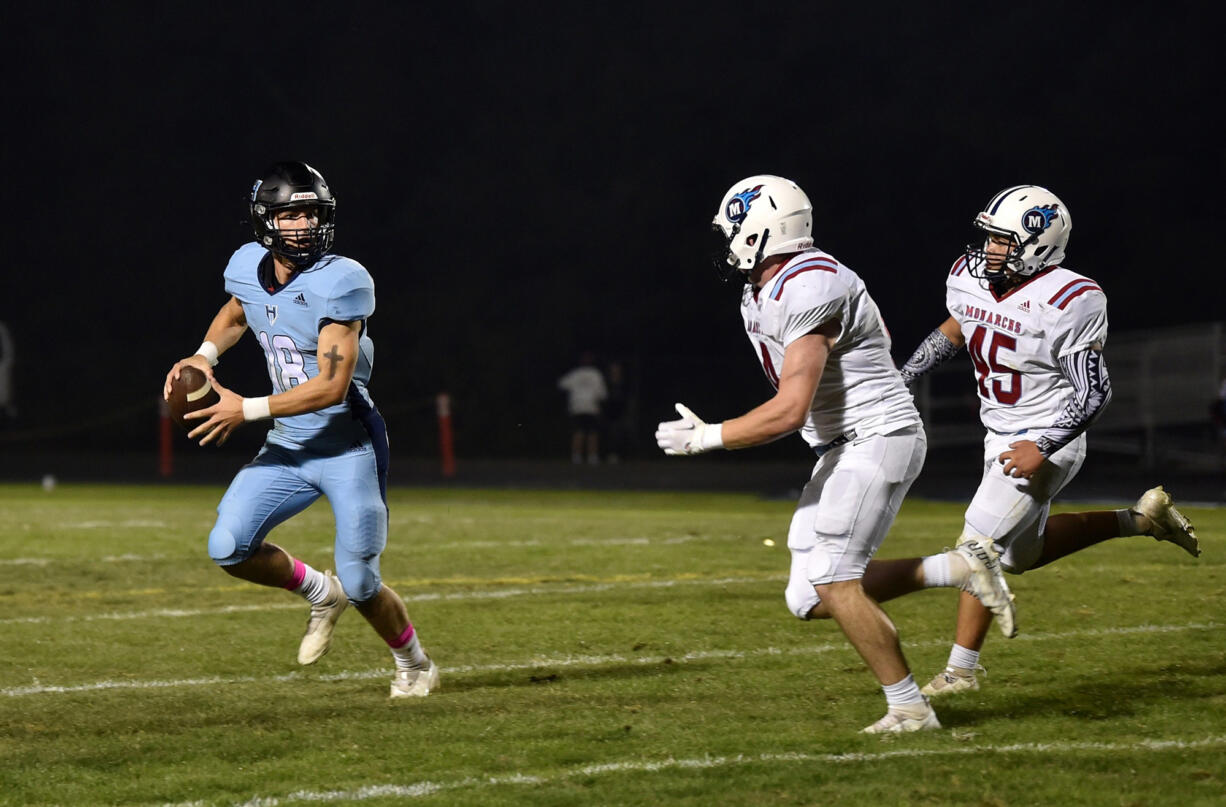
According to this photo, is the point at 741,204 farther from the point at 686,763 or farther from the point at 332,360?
the point at 686,763

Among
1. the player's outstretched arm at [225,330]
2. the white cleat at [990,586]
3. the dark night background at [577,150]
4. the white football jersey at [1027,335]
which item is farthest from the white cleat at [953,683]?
the dark night background at [577,150]

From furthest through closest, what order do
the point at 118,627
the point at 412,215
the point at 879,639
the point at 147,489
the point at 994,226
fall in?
1. the point at 412,215
2. the point at 147,489
3. the point at 118,627
4. the point at 994,226
5. the point at 879,639

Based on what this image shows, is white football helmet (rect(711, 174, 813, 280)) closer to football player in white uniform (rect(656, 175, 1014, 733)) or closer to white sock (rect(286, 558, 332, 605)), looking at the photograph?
football player in white uniform (rect(656, 175, 1014, 733))


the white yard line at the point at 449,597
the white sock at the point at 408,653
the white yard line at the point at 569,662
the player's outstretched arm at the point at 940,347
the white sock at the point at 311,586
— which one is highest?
the player's outstretched arm at the point at 940,347

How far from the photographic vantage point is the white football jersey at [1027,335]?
596 cm

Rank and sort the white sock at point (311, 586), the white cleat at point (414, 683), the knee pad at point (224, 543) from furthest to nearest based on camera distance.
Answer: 1. the white sock at point (311, 586)
2. the white cleat at point (414, 683)
3. the knee pad at point (224, 543)

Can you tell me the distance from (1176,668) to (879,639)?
1773 mm

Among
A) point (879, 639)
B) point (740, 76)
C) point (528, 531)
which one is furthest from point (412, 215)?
point (879, 639)

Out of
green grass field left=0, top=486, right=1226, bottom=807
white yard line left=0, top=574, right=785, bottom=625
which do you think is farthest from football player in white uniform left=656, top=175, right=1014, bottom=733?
white yard line left=0, top=574, right=785, bottom=625

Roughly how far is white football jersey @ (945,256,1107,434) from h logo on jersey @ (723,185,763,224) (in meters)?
1.29

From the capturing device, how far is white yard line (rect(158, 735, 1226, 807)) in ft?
15.1

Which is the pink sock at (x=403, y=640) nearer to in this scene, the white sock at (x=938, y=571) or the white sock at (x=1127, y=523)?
the white sock at (x=938, y=571)

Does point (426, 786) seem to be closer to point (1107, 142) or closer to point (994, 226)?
point (994, 226)

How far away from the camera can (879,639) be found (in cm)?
520
